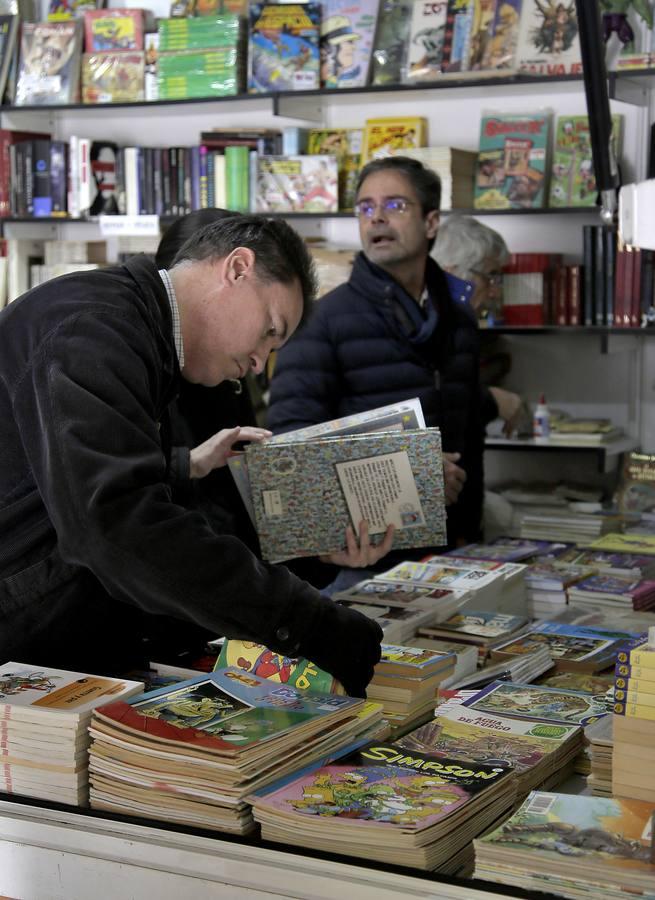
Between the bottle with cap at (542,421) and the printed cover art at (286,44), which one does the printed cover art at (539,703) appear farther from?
the printed cover art at (286,44)

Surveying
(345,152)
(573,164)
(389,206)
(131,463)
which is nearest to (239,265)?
(131,463)

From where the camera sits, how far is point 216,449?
241 cm

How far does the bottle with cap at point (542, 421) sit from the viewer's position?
4652 mm

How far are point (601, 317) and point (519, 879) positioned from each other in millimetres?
3685

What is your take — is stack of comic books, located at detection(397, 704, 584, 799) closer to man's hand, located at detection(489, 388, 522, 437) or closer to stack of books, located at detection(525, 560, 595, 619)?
stack of books, located at detection(525, 560, 595, 619)

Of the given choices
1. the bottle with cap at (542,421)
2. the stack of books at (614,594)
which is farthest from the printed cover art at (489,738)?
the bottle with cap at (542,421)

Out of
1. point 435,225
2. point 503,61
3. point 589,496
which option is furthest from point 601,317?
point 435,225

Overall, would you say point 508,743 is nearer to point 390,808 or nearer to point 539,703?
point 539,703

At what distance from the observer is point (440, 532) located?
2.50 m

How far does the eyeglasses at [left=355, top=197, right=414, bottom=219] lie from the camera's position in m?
3.32

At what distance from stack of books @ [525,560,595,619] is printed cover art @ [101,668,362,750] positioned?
1191 millimetres

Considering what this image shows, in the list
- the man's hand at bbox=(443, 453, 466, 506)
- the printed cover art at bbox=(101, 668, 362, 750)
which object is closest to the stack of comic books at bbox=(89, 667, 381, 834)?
the printed cover art at bbox=(101, 668, 362, 750)

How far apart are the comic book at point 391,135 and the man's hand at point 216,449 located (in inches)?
113

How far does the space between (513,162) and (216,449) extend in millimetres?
2849
